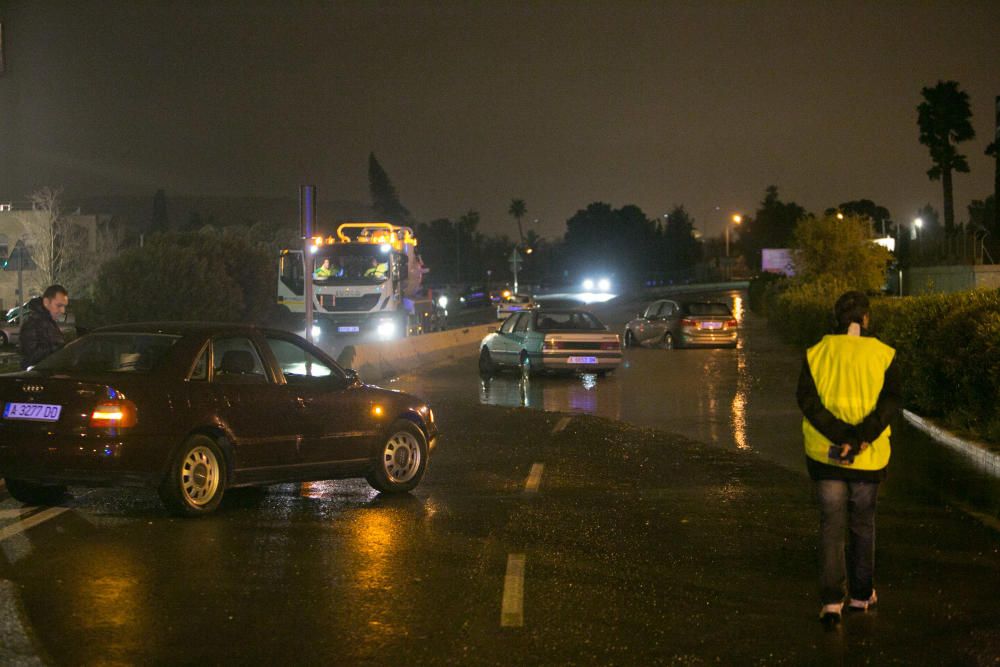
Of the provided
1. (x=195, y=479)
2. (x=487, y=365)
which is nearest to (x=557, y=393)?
(x=487, y=365)

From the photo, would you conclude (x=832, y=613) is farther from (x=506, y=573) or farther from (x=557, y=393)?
(x=557, y=393)

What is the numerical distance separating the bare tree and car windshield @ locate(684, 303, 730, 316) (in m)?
58.7

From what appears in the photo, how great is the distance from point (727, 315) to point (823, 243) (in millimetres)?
17544

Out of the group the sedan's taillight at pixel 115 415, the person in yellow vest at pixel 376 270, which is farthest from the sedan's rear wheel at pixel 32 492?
the person in yellow vest at pixel 376 270

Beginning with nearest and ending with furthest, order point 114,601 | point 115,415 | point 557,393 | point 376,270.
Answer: point 114,601 → point 115,415 → point 557,393 → point 376,270

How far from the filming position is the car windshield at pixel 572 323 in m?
25.6

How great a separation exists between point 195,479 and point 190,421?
19.2 inches

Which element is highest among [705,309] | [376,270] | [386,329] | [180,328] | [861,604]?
[376,270]

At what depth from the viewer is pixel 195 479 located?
30.9 feet

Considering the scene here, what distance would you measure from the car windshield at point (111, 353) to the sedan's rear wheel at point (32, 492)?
0.99m

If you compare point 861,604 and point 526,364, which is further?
point 526,364

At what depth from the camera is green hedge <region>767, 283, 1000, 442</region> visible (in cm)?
1397

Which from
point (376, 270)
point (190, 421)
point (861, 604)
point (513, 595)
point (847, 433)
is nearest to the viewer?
point (847, 433)

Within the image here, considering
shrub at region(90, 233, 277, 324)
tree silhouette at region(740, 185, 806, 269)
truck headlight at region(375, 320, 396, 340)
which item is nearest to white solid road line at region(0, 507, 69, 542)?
truck headlight at region(375, 320, 396, 340)
